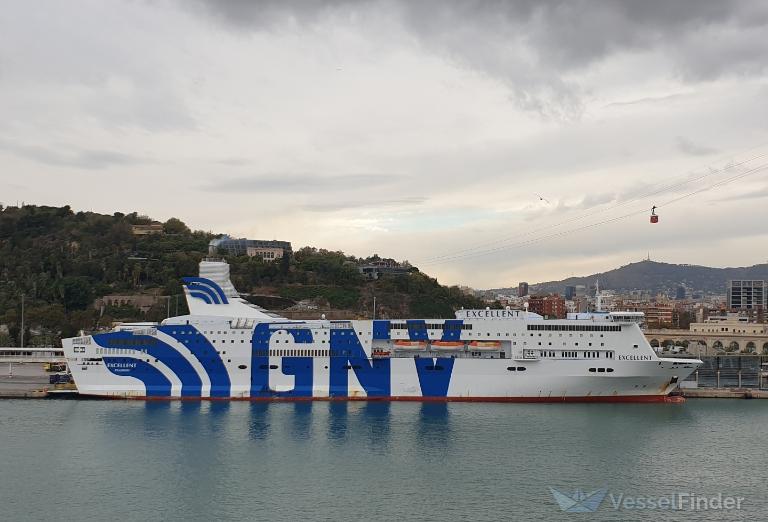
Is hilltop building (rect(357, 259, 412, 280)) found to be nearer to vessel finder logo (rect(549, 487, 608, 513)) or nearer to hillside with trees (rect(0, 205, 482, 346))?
hillside with trees (rect(0, 205, 482, 346))

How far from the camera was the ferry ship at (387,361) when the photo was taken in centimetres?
3444

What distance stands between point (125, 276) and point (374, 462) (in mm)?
54968

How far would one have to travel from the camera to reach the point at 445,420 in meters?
30.0

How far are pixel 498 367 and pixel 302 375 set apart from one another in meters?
8.91

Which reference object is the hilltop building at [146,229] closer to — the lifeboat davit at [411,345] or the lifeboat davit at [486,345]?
the lifeboat davit at [411,345]

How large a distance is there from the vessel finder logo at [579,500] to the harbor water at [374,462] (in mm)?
126

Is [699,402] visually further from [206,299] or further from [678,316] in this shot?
[678,316]

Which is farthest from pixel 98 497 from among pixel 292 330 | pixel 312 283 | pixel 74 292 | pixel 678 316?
pixel 678 316

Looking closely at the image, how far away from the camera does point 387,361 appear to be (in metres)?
35.3

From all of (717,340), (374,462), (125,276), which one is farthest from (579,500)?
(125,276)

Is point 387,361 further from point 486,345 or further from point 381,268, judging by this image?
point 381,268

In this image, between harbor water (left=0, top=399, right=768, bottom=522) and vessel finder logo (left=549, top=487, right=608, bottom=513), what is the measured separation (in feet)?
0.41

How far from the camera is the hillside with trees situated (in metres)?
63.1

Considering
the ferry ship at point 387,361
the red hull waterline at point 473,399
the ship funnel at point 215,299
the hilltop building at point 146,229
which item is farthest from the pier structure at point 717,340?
the hilltop building at point 146,229
